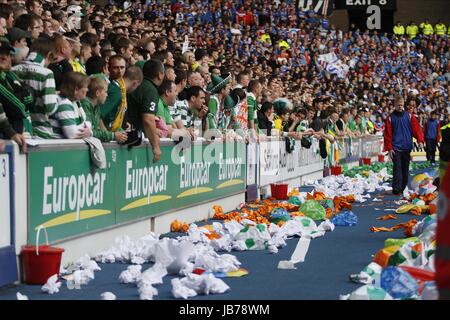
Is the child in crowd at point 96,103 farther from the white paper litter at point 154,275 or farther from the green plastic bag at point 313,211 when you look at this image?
the green plastic bag at point 313,211

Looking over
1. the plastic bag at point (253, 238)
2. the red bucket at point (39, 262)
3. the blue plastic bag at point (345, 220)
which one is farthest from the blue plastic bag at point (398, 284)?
the blue plastic bag at point (345, 220)

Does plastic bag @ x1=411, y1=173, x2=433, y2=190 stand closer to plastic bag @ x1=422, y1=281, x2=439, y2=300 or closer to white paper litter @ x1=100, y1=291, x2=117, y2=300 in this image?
white paper litter @ x1=100, y1=291, x2=117, y2=300

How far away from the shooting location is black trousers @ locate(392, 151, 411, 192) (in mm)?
20078

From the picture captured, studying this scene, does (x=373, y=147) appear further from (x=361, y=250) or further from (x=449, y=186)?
(x=449, y=186)

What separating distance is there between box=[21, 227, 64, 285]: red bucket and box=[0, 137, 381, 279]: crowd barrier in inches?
4.6

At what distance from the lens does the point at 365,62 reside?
47.9 metres

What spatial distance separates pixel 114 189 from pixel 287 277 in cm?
278

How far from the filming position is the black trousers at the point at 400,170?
2008 centimetres

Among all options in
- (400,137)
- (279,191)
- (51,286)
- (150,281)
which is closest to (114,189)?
(150,281)

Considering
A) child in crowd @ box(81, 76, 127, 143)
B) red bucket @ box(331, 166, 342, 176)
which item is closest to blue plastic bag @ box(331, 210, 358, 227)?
child in crowd @ box(81, 76, 127, 143)

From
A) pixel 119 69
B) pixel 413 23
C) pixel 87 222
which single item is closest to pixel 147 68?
pixel 119 69

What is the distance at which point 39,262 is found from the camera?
8.38 meters

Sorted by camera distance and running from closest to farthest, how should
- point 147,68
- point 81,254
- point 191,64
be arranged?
point 81,254, point 147,68, point 191,64

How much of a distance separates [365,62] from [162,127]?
35.9 meters
